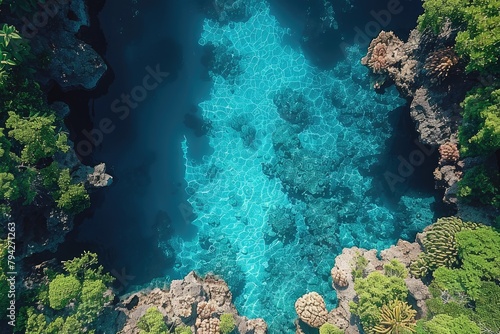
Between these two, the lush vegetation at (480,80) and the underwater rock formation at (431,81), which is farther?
the underwater rock formation at (431,81)

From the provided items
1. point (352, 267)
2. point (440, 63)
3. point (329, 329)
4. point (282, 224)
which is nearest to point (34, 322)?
point (282, 224)

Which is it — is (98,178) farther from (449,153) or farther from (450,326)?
(449,153)

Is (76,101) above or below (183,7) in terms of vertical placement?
below

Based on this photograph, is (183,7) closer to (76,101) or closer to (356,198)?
(76,101)

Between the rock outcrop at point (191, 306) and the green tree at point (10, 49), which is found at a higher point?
the green tree at point (10, 49)

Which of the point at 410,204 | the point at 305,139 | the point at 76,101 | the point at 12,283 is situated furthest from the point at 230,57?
the point at 12,283

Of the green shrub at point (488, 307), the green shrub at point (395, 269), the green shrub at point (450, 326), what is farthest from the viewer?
the green shrub at point (395, 269)

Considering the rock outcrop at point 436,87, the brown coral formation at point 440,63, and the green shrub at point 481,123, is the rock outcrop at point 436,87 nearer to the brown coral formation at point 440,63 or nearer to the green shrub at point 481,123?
the brown coral formation at point 440,63

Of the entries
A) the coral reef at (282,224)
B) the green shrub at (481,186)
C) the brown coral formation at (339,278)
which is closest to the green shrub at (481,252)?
the green shrub at (481,186)
